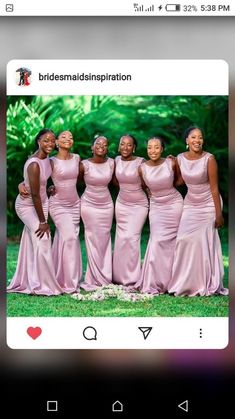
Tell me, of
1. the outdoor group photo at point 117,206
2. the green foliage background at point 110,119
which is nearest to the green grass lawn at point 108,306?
the outdoor group photo at point 117,206

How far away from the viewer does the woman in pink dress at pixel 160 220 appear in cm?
167

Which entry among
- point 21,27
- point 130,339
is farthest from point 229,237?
point 21,27

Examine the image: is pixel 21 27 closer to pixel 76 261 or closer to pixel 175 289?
pixel 76 261

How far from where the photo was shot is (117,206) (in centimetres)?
167

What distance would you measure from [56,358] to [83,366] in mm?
56

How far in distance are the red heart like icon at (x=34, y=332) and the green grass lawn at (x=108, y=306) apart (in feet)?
0.09

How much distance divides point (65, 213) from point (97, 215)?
66 mm

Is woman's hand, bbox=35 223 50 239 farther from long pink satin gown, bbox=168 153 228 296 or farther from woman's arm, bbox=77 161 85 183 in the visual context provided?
long pink satin gown, bbox=168 153 228 296

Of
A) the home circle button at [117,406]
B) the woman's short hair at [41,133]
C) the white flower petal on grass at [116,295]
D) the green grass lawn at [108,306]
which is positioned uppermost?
the woman's short hair at [41,133]

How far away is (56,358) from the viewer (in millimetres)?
1608

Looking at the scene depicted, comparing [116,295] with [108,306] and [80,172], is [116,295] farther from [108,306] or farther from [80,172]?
[80,172]
